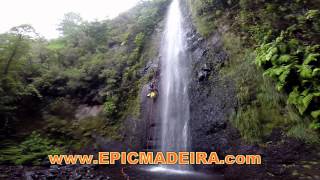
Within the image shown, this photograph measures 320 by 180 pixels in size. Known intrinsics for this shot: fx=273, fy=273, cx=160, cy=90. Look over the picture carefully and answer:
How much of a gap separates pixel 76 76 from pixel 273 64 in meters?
8.48

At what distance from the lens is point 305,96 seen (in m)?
5.75

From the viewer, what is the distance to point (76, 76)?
12.1 metres

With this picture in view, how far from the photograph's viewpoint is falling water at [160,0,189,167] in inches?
345

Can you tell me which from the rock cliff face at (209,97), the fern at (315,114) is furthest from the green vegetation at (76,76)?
the fern at (315,114)

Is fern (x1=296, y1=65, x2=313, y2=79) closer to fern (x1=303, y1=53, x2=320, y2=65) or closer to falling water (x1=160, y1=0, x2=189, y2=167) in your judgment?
fern (x1=303, y1=53, x2=320, y2=65)

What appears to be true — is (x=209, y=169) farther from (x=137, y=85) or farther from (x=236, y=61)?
(x=137, y=85)

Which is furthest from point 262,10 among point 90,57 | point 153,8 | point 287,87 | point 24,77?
point 24,77

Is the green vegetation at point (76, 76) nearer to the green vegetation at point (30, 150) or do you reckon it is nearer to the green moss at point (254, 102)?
the green vegetation at point (30, 150)

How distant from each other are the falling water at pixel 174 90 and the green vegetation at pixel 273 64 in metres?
1.67

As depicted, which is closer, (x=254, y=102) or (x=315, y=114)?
(x=315, y=114)

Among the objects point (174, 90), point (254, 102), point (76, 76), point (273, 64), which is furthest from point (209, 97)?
point (76, 76)

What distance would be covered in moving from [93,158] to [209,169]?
13.6ft

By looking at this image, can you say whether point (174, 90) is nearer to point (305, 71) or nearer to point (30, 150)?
point (305, 71)

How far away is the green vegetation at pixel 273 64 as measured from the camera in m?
5.93
